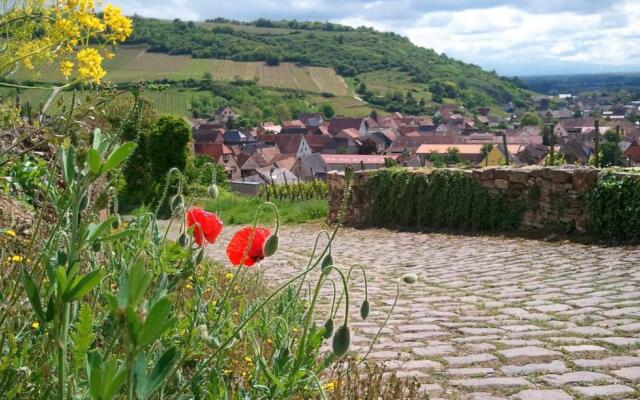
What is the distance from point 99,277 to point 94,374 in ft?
0.47

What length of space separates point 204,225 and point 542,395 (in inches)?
73.4

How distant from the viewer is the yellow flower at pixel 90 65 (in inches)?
115

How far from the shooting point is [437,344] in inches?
170

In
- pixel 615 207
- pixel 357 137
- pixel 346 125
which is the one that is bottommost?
pixel 357 137

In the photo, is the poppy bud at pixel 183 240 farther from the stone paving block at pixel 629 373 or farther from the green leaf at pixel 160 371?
the stone paving block at pixel 629 373

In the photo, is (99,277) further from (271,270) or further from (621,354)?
(271,270)

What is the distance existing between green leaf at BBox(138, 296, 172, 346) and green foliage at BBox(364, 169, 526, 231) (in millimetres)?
8918

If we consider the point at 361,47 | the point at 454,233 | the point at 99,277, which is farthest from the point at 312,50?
the point at 99,277

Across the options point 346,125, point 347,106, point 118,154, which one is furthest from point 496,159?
point 347,106

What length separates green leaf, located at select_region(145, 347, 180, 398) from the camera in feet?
2.88

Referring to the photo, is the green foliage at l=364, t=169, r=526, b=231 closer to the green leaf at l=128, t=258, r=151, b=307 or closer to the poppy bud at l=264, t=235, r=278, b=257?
the poppy bud at l=264, t=235, r=278, b=257

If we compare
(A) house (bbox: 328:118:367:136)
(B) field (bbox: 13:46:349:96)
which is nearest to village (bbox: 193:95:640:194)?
(A) house (bbox: 328:118:367:136)

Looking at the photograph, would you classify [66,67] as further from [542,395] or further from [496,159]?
[496,159]

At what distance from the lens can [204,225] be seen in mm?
2287
